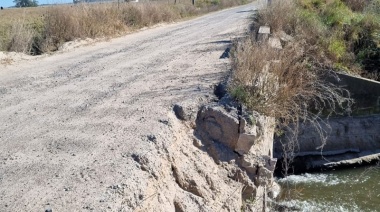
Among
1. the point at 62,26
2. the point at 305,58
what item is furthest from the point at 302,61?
the point at 62,26

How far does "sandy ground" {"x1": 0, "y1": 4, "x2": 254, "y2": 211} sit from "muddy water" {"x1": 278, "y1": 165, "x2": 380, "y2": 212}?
2.90 meters

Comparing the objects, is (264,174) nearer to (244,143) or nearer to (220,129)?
(244,143)

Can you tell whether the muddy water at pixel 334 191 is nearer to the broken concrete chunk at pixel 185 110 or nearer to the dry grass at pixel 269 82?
the dry grass at pixel 269 82

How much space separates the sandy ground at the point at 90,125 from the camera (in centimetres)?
355

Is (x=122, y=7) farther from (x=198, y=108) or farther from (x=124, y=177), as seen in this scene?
(x=124, y=177)

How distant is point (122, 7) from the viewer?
18.4 metres

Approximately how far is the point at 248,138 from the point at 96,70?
4241 mm

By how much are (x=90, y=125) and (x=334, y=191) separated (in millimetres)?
6179

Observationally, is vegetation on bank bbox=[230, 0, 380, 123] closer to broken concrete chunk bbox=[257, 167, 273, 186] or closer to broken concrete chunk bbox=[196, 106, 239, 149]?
broken concrete chunk bbox=[196, 106, 239, 149]

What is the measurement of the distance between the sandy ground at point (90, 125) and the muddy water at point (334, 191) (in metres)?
2.90

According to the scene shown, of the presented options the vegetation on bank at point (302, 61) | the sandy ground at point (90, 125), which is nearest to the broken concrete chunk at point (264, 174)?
the vegetation on bank at point (302, 61)

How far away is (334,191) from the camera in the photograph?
30.6 ft

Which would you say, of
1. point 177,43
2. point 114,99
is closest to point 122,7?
point 177,43

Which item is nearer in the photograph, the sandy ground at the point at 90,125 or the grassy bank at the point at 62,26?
the sandy ground at the point at 90,125
